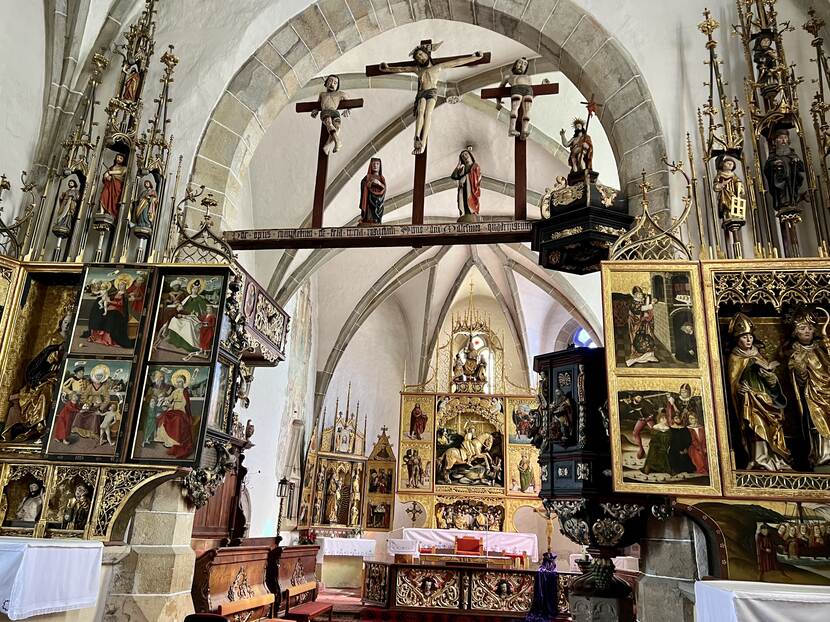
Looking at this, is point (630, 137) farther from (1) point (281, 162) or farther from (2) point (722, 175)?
(1) point (281, 162)

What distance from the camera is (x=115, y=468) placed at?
18.5 ft

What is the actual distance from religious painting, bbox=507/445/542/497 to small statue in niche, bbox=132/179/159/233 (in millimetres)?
11357

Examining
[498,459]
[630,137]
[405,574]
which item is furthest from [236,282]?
[498,459]

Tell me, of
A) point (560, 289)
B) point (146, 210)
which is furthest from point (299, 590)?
point (560, 289)

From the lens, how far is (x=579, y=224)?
6.20 meters

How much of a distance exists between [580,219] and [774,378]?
2142 millimetres

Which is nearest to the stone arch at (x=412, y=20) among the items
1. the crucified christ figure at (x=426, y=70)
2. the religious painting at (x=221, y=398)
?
the crucified christ figure at (x=426, y=70)

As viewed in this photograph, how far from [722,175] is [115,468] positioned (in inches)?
230

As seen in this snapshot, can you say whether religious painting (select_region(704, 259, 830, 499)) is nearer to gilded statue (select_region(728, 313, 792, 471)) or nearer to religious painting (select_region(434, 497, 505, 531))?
gilded statue (select_region(728, 313, 792, 471))

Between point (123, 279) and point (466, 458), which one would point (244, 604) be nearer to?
point (123, 279)

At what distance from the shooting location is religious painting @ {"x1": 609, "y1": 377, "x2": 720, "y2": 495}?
4.85 m

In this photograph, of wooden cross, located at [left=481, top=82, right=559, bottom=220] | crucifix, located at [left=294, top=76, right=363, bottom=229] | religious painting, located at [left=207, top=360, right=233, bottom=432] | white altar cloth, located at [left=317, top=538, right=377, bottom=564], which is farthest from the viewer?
white altar cloth, located at [left=317, top=538, right=377, bottom=564]

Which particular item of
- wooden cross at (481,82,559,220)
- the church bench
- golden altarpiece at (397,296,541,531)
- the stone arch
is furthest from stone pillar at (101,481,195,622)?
golden altarpiece at (397,296,541,531)

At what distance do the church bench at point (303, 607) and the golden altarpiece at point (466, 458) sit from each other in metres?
4.88
